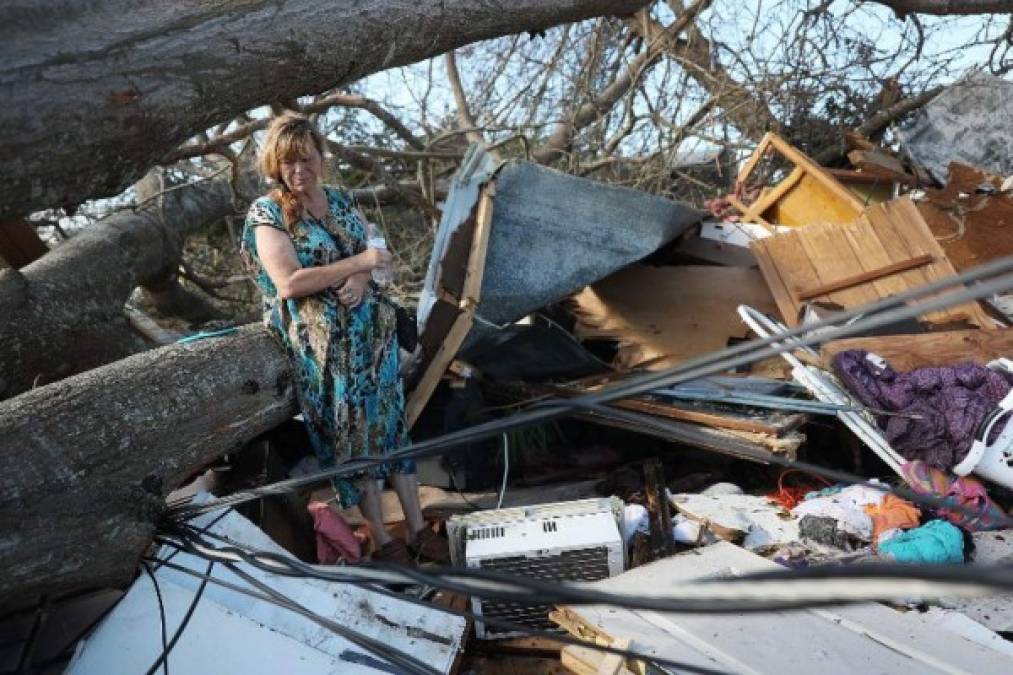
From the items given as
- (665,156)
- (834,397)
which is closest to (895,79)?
(665,156)

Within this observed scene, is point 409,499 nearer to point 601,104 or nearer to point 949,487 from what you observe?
point 949,487

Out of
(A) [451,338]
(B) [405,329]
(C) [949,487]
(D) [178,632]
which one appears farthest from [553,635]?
(C) [949,487]

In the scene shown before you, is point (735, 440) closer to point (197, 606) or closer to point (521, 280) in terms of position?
point (521, 280)

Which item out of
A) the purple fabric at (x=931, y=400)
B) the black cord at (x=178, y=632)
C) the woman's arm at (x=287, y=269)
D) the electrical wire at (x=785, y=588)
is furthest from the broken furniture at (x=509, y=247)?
the electrical wire at (x=785, y=588)

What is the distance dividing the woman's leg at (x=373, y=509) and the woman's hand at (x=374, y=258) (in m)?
0.89

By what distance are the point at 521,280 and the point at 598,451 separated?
3.56ft

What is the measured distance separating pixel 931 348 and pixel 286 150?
3.21 m

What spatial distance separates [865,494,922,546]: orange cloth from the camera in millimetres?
3477

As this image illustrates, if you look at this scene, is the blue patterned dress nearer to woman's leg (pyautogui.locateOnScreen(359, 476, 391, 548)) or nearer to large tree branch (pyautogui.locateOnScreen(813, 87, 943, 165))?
woman's leg (pyautogui.locateOnScreen(359, 476, 391, 548))

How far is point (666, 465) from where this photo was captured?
4660mm

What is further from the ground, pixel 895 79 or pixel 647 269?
pixel 895 79

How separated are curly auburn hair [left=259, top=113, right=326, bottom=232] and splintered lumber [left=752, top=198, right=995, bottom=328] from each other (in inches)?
124

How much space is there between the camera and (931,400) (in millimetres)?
3822

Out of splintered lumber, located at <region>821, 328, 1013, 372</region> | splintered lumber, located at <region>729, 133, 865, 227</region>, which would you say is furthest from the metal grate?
splintered lumber, located at <region>729, 133, 865, 227</region>
